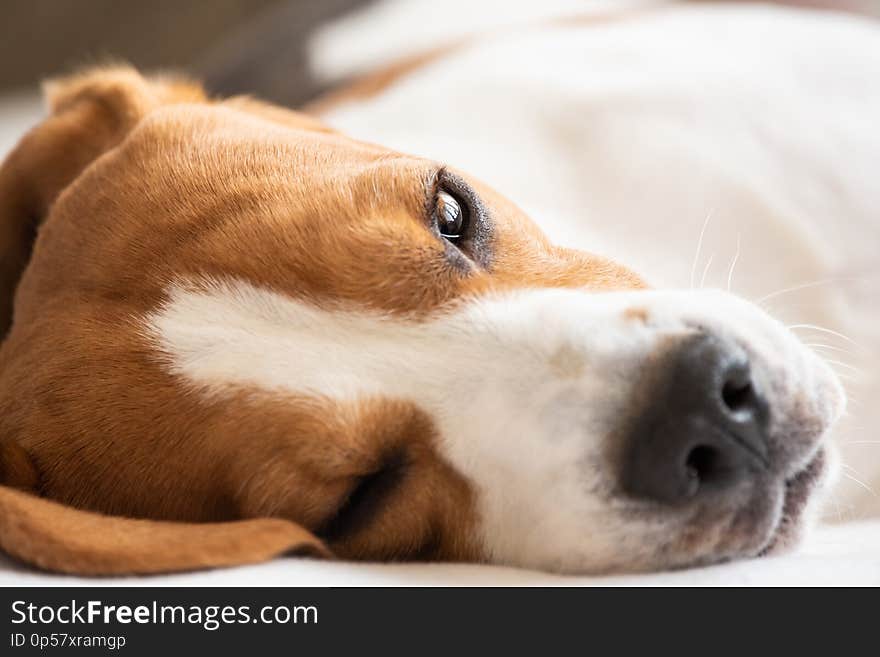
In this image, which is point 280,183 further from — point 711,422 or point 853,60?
point 853,60

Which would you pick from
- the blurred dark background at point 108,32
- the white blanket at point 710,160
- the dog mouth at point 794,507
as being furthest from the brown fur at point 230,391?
the blurred dark background at point 108,32

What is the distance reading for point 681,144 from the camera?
2.27 metres

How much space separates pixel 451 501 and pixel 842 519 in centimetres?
75

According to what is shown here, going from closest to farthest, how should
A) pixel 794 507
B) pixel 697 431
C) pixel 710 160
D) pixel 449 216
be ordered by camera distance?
pixel 697 431 → pixel 794 507 → pixel 449 216 → pixel 710 160

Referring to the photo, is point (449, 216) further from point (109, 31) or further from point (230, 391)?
point (109, 31)

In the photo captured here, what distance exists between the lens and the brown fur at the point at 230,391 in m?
1.34

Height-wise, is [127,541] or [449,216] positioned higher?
[449,216]

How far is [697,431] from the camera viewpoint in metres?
1.23

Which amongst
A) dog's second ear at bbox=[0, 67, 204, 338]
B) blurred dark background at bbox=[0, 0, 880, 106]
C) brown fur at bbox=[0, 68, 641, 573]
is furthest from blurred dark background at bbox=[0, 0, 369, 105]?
brown fur at bbox=[0, 68, 641, 573]

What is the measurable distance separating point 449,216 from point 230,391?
430 millimetres

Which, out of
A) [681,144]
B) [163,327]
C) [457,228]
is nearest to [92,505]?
[163,327]

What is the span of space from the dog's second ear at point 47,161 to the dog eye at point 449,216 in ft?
2.25

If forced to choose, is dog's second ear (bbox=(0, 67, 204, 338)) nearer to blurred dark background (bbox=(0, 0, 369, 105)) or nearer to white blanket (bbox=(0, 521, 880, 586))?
white blanket (bbox=(0, 521, 880, 586))

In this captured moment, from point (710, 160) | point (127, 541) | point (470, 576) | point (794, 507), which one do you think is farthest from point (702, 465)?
point (710, 160)
